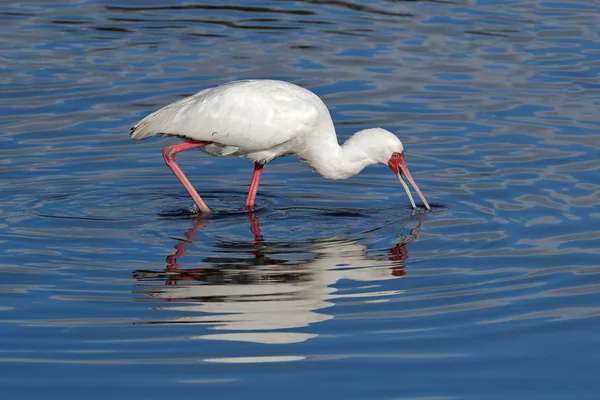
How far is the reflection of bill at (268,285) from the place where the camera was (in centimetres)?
835

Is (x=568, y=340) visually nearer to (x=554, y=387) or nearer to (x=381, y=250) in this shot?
(x=554, y=387)

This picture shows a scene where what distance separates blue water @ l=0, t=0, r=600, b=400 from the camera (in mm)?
7629

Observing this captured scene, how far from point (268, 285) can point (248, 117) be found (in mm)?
2472

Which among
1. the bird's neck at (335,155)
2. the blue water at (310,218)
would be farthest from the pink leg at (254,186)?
the bird's neck at (335,155)

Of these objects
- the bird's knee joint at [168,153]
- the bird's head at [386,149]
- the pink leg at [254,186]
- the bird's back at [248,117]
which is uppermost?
the bird's back at [248,117]

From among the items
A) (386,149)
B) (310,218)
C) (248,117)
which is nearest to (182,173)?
(248,117)

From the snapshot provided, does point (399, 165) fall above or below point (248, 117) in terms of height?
below

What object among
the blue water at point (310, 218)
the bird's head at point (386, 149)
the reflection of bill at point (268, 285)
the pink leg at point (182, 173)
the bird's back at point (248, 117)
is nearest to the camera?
the blue water at point (310, 218)

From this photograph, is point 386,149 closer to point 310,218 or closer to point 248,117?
point 310,218

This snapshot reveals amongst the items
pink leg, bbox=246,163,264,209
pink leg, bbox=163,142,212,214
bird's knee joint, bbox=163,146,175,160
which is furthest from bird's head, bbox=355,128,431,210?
bird's knee joint, bbox=163,146,175,160

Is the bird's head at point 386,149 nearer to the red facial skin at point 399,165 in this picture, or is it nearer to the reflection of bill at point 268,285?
the red facial skin at point 399,165

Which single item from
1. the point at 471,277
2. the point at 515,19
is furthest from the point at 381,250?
the point at 515,19

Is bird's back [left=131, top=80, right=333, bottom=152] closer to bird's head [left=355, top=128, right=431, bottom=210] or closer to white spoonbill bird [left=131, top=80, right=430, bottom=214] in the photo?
white spoonbill bird [left=131, top=80, right=430, bottom=214]

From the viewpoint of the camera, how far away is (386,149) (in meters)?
11.7
